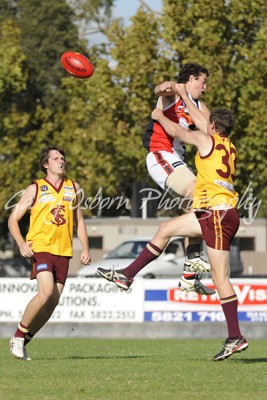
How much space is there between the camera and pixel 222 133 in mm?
10320

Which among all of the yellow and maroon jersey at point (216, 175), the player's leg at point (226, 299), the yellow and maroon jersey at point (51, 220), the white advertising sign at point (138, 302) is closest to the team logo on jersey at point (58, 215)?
the yellow and maroon jersey at point (51, 220)

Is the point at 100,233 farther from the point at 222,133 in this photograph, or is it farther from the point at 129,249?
the point at 222,133

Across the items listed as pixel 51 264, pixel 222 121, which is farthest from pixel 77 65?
pixel 222 121

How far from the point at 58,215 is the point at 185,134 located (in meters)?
1.85

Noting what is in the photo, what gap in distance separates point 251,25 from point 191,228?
21539 mm

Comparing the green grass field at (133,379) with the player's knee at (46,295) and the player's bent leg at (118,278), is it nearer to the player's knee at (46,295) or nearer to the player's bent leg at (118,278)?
the player's knee at (46,295)

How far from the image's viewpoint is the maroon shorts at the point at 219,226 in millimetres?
10352

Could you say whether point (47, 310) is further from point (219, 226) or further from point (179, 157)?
point (219, 226)

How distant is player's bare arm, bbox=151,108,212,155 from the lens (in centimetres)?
1023

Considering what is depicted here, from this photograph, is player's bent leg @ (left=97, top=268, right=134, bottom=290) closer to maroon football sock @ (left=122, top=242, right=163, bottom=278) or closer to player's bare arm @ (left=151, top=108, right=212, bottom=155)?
maroon football sock @ (left=122, top=242, right=163, bottom=278)

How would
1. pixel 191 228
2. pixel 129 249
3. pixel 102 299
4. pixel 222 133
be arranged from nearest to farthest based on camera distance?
pixel 222 133 < pixel 191 228 < pixel 102 299 < pixel 129 249

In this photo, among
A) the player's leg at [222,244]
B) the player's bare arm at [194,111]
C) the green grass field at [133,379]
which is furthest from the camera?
the player's bare arm at [194,111]

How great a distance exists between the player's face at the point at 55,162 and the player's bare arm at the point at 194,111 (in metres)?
1.52

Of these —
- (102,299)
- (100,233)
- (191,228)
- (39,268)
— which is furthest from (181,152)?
(100,233)
